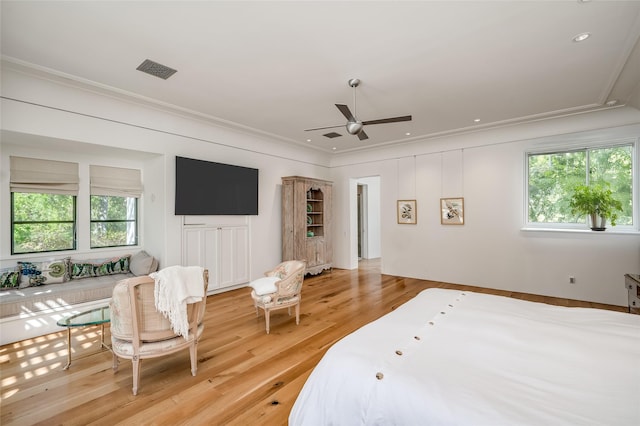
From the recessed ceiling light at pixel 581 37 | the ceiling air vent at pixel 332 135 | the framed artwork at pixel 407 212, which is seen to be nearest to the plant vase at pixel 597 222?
the framed artwork at pixel 407 212

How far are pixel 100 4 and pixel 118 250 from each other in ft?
12.3

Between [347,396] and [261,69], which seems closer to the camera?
[347,396]

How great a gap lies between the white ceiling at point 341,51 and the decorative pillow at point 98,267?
8.46 ft

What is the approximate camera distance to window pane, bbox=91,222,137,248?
4575 mm

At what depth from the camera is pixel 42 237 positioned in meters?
4.08

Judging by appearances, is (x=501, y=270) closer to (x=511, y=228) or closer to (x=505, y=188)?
(x=511, y=228)

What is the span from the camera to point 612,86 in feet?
12.0

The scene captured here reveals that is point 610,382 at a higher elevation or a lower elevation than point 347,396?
higher

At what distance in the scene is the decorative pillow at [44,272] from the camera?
372 cm

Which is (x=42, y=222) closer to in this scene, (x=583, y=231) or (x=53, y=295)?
(x=53, y=295)

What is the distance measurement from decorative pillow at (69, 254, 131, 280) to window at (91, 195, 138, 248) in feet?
1.13

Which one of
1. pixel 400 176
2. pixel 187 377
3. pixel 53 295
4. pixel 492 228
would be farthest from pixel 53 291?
pixel 492 228

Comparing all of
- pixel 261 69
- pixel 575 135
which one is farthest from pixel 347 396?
pixel 575 135

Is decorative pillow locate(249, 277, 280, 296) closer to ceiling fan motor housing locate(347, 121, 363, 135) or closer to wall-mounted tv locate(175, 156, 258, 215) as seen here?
wall-mounted tv locate(175, 156, 258, 215)
